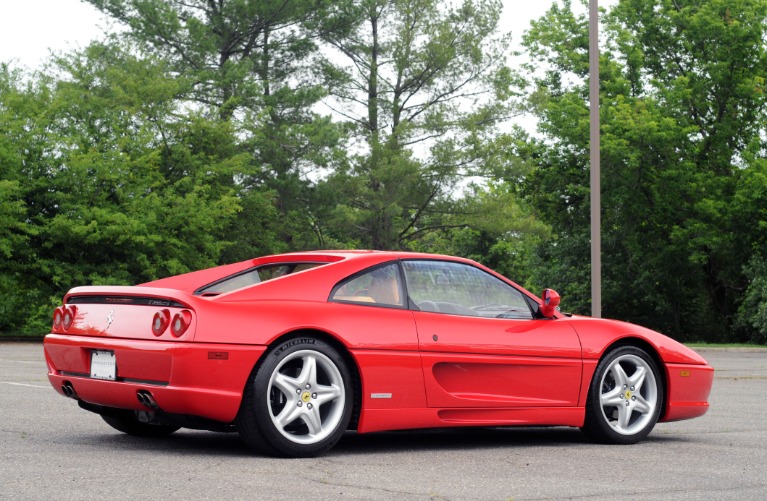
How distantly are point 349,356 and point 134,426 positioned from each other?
1.82 m

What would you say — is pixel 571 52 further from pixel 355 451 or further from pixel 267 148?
pixel 355 451

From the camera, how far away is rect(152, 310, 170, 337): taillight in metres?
6.49

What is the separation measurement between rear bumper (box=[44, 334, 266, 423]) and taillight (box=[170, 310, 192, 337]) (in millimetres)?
80

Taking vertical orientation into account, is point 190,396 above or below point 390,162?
below

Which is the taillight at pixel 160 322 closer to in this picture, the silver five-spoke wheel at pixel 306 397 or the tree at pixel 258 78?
the silver five-spoke wheel at pixel 306 397

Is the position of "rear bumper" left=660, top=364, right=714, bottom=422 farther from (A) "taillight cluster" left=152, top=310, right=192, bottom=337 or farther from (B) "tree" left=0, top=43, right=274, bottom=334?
(B) "tree" left=0, top=43, right=274, bottom=334

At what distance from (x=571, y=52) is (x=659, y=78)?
3.76 metres

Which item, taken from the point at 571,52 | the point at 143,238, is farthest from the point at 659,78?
the point at 143,238

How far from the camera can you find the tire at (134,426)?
299 inches

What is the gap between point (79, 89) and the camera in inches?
1502

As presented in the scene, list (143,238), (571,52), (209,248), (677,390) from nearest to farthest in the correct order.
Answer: (677,390) < (143,238) < (209,248) < (571,52)

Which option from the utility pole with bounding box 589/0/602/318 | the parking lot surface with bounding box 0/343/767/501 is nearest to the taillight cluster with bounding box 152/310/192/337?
the parking lot surface with bounding box 0/343/767/501

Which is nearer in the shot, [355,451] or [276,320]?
[276,320]

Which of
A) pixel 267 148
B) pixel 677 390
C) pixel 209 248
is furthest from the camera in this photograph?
pixel 267 148
